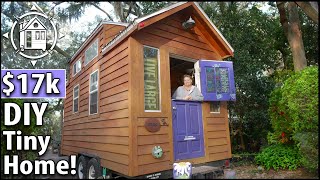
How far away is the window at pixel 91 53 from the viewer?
7677 mm

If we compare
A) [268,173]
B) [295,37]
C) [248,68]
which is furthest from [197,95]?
[295,37]

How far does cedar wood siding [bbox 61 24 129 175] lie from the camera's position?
524cm

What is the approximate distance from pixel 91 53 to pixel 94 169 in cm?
354

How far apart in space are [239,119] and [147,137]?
639 cm

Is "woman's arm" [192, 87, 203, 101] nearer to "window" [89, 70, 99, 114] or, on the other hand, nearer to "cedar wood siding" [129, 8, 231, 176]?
"cedar wood siding" [129, 8, 231, 176]

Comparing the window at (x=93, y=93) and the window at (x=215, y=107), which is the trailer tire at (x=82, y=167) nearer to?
the window at (x=93, y=93)

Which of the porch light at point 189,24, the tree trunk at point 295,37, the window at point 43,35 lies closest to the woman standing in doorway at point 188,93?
the porch light at point 189,24

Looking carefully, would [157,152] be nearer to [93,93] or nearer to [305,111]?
[93,93]

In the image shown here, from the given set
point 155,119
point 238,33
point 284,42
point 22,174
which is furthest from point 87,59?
point 284,42

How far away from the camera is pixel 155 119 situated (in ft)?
17.2

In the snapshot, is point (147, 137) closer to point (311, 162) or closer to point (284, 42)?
point (311, 162)

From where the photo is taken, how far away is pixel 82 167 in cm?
723

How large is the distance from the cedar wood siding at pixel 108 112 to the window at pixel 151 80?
40 cm

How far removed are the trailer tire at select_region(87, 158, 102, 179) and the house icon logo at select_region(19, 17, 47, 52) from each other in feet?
11.6
